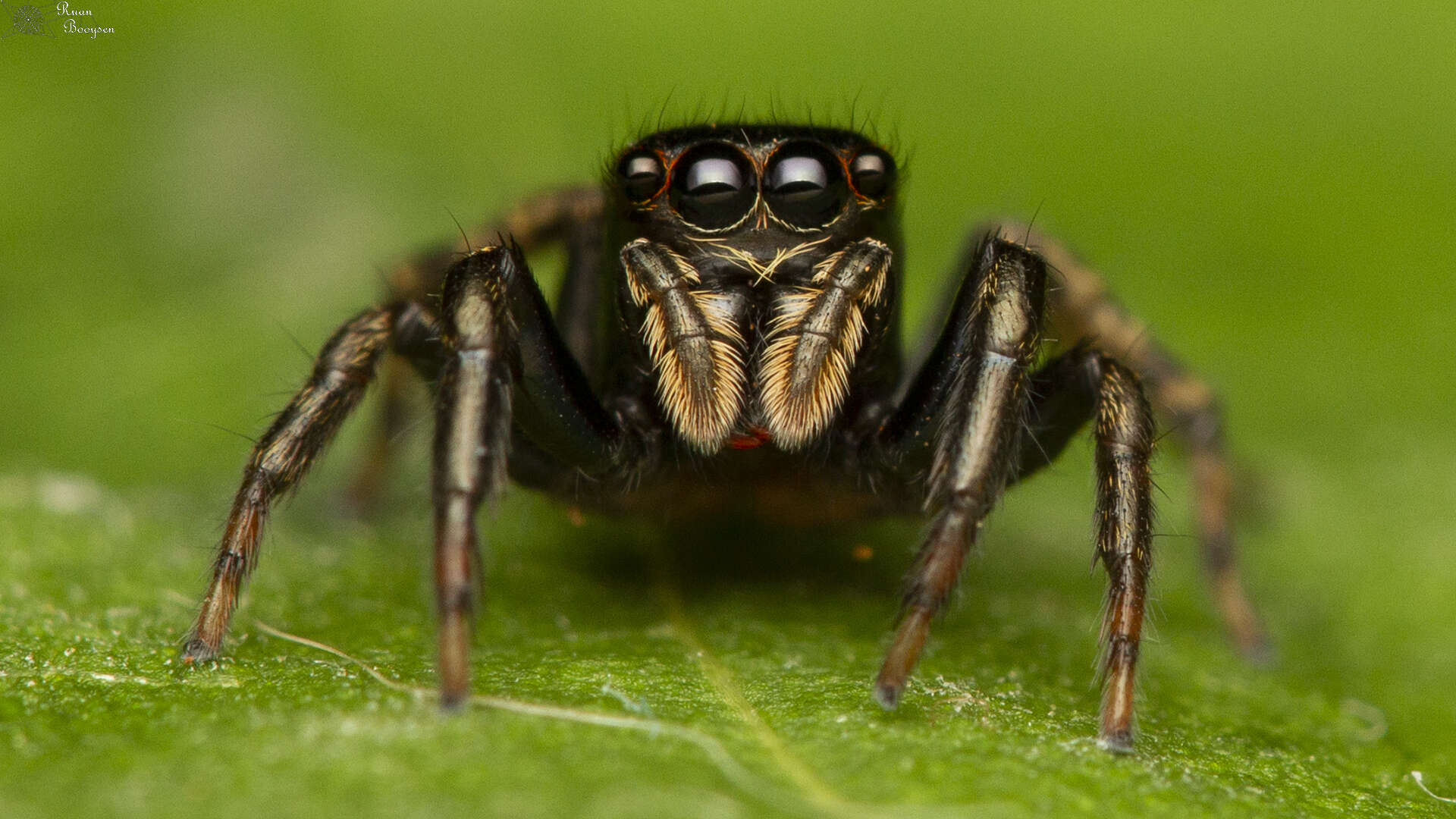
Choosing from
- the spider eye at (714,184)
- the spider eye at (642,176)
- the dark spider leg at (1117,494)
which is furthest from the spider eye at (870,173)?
the dark spider leg at (1117,494)

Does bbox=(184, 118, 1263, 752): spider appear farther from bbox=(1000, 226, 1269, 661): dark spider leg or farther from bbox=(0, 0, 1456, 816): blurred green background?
bbox=(1000, 226, 1269, 661): dark spider leg

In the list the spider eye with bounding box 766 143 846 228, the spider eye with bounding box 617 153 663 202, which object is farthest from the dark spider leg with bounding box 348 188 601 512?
the spider eye with bounding box 766 143 846 228

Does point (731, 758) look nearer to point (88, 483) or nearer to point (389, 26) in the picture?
point (88, 483)

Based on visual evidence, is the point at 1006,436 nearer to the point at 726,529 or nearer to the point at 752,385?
the point at 752,385

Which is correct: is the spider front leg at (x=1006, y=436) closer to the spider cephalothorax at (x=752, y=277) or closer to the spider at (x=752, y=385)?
the spider at (x=752, y=385)

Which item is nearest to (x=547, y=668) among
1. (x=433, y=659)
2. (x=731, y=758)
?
(x=433, y=659)
